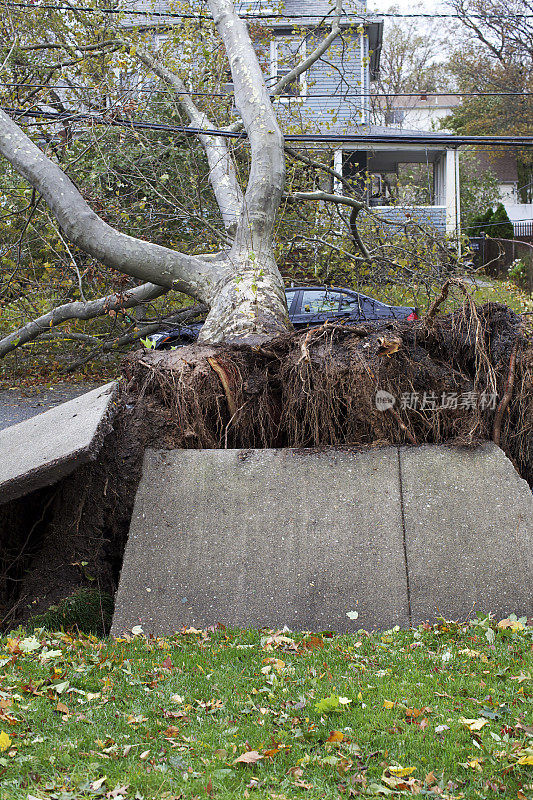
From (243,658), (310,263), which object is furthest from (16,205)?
(243,658)

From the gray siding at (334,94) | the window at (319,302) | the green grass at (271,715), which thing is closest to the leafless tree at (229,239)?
the gray siding at (334,94)

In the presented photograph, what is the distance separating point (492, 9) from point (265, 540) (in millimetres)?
31228

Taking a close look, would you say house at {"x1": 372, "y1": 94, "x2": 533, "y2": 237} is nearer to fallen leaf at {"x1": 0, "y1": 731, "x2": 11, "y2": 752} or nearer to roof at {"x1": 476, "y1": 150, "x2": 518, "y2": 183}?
roof at {"x1": 476, "y1": 150, "x2": 518, "y2": 183}

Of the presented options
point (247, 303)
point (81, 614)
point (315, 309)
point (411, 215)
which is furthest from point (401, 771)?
point (315, 309)

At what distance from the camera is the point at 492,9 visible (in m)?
29.2

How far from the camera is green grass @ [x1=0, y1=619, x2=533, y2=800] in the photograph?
2557 millimetres

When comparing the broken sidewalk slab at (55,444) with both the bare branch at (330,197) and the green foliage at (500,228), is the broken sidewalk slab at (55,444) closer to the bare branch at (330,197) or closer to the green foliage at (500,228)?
the bare branch at (330,197)

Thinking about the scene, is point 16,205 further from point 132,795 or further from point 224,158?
point 132,795

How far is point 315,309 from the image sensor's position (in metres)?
10.9

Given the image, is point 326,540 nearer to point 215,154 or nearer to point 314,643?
point 314,643

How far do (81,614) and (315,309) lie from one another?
7035mm

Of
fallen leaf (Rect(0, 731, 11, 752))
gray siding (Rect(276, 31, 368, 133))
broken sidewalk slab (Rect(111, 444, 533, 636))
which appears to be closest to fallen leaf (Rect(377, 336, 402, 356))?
broken sidewalk slab (Rect(111, 444, 533, 636))

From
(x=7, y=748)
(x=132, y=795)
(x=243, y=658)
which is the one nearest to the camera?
(x=132, y=795)

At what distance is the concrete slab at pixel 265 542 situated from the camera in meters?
4.27
